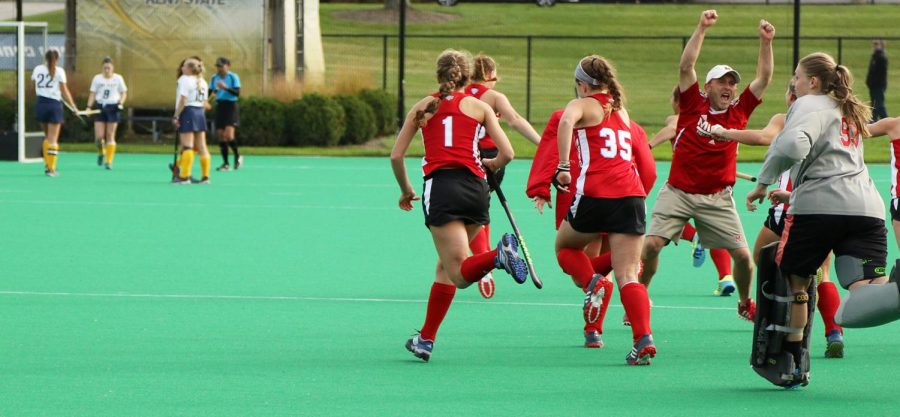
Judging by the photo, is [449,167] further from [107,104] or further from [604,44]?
[604,44]

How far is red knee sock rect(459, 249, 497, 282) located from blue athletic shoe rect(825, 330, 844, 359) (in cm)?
201

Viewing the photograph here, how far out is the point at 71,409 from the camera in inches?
281

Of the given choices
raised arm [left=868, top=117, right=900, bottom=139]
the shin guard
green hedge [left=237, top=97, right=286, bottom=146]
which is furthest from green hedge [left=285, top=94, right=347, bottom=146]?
the shin guard

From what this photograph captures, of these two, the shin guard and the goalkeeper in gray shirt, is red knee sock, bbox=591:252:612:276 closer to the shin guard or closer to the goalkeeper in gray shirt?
the shin guard

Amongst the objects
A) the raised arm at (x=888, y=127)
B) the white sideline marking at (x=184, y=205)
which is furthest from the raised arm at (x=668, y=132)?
the white sideline marking at (x=184, y=205)

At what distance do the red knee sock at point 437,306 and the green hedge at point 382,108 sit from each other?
24209mm

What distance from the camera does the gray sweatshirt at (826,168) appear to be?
24.0 ft

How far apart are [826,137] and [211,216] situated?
1103 cm

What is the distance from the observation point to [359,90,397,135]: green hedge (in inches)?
1297

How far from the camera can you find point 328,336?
30.8 feet

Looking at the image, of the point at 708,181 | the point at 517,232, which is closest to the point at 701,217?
the point at 708,181

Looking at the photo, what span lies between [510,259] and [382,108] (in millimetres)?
25005

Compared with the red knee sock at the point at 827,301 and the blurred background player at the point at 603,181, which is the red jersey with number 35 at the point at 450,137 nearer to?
the blurred background player at the point at 603,181

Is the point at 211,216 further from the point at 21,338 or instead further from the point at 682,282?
the point at 21,338
